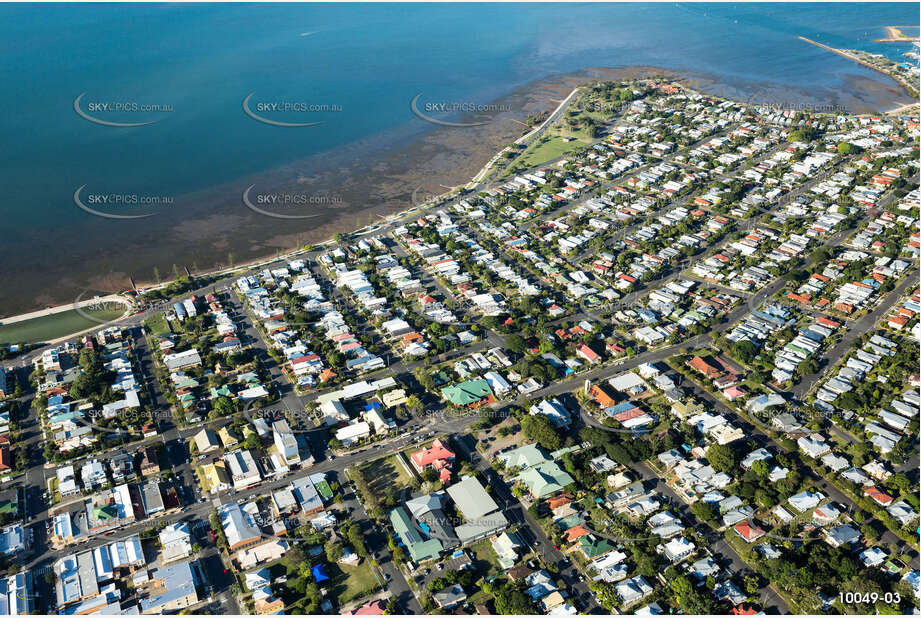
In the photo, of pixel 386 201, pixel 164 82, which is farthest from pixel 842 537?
pixel 164 82

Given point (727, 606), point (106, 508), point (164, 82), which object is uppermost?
point (164, 82)

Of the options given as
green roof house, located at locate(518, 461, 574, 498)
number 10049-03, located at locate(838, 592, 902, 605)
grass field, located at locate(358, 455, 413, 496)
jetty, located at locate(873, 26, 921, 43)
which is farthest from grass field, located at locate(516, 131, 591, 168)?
jetty, located at locate(873, 26, 921, 43)

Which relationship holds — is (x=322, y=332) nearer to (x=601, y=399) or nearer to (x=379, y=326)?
(x=379, y=326)

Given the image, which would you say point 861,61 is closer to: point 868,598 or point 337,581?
point 868,598

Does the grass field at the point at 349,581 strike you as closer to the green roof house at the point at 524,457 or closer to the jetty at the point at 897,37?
the green roof house at the point at 524,457

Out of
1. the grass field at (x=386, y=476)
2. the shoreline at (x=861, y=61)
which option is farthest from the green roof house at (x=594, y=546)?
the shoreline at (x=861, y=61)

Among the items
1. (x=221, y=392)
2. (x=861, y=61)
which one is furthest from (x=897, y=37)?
(x=221, y=392)
